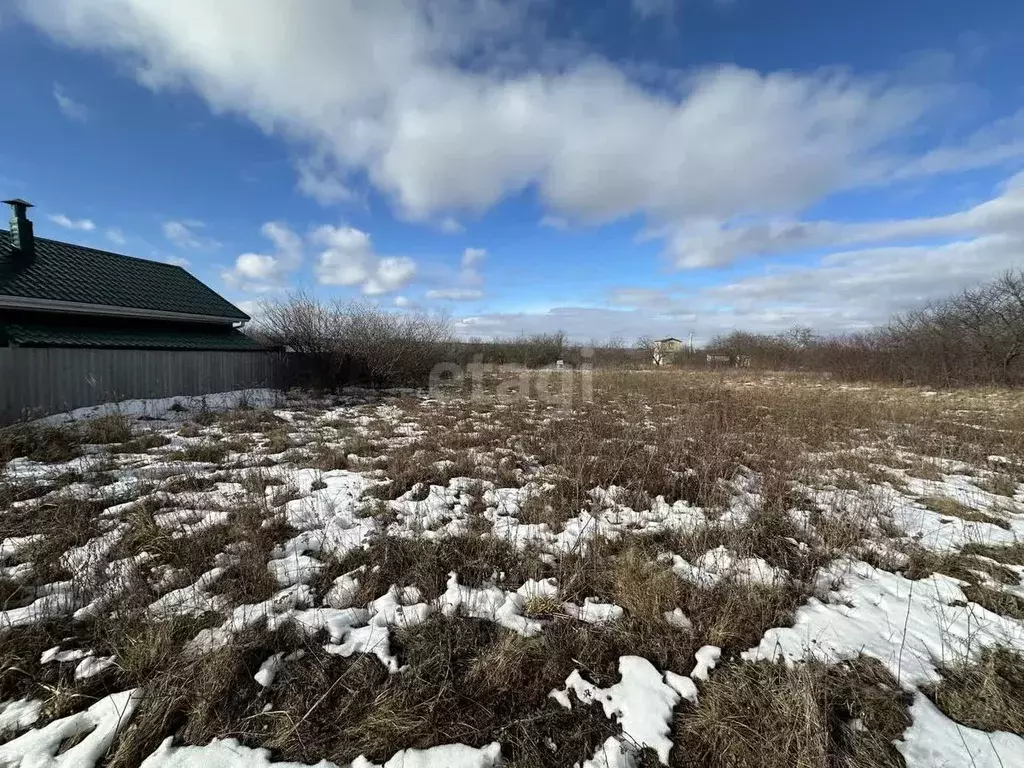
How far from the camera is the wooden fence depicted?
864cm

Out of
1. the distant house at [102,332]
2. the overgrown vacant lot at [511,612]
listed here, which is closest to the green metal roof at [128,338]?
the distant house at [102,332]

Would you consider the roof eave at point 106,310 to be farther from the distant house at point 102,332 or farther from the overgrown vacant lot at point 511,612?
the overgrown vacant lot at point 511,612

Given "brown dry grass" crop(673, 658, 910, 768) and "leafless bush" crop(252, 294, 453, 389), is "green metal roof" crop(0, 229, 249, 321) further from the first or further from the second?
"brown dry grass" crop(673, 658, 910, 768)

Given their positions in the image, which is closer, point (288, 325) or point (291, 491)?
point (291, 491)

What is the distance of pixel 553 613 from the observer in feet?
8.85

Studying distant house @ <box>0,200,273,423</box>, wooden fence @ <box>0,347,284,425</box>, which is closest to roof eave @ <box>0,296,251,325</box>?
distant house @ <box>0,200,273,423</box>

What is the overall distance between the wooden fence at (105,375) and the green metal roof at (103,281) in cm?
181

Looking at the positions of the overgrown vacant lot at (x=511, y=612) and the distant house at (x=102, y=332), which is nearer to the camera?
the overgrown vacant lot at (x=511, y=612)

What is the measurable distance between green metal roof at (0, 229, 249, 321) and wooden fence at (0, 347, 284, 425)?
1.81 metres

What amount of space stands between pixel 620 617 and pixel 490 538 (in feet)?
4.28

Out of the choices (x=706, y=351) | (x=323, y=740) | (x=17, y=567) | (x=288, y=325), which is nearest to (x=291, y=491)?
(x=17, y=567)

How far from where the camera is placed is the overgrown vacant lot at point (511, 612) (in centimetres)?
188

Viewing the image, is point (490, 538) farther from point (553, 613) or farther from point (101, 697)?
point (101, 697)

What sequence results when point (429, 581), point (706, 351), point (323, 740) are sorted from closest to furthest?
1. point (323, 740)
2. point (429, 581)
3. point (706, 351)
